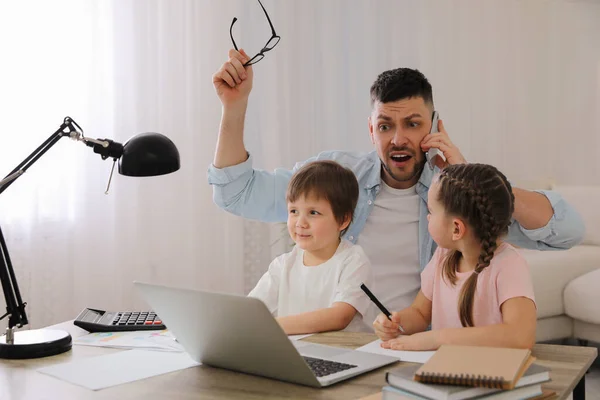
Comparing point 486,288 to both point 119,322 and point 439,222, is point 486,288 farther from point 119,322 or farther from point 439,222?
point 119,322

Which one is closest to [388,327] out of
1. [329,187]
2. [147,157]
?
[329,187]

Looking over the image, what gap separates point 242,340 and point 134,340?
43 cm

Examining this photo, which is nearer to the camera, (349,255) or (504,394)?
(504,394)

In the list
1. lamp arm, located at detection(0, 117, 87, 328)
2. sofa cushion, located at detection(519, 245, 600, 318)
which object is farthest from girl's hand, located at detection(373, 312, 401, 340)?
sofa cushion, located at detection(519, 245, 600, 318)

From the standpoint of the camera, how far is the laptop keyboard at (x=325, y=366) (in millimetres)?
1140

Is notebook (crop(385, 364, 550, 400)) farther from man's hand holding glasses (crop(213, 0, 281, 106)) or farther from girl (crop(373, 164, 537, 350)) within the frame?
man's hand holding glasses (crop(213, 0, 281, 106))

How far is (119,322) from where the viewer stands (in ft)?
5.20

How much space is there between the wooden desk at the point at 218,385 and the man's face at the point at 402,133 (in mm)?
763

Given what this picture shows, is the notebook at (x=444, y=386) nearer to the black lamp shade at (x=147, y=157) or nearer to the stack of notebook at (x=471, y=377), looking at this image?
the stack of notebook at (x=471, y=377)

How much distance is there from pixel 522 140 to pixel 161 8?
2418 millimetres

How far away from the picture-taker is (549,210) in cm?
183

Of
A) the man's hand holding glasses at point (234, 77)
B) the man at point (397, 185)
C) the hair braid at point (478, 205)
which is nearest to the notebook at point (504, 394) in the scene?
the hair braid at point (478, 205)

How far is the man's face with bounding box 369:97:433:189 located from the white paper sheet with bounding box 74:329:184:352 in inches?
30.1

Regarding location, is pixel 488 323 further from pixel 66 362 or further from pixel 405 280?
pixel 66 362
